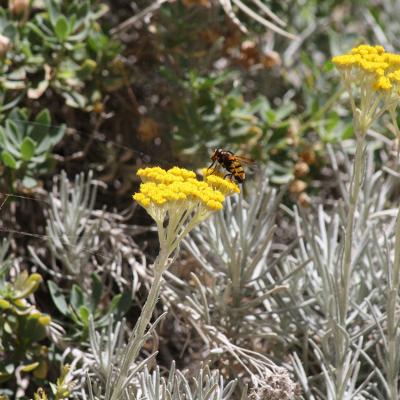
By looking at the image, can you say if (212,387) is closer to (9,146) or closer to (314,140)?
(9,146)

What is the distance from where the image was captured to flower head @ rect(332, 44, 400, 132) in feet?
5.08

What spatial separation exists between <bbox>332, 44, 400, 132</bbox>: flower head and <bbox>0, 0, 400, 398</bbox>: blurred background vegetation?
781 millimetres

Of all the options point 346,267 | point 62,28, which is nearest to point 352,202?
point 346,267

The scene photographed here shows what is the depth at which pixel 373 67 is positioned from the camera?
1540 millimetres

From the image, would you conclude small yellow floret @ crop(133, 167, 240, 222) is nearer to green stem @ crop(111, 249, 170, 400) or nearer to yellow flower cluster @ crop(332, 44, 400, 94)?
green stem @ crop(111, 249, 170, 400)

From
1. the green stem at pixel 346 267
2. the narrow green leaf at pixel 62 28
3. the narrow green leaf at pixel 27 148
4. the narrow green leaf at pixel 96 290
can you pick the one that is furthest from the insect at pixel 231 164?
the narrow green leaf at pixel 62 28

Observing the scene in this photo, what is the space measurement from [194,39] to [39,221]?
82cm

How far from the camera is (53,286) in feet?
6.63

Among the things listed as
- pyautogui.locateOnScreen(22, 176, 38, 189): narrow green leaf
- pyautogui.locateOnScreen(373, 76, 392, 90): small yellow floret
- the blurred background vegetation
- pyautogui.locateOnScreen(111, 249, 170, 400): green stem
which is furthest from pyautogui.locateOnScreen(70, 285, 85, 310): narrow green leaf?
pyautogui.locateOnScreen(373, 76, 392, 90): small yellow floret

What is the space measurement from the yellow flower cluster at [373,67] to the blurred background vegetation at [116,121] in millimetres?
807

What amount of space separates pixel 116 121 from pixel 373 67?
131 centimetres

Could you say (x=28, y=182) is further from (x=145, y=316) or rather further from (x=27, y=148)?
(x=145, y=316)

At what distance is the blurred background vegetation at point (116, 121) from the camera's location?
2.11m

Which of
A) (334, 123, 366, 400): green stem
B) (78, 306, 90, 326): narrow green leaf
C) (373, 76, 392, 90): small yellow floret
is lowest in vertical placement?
(78, 306, 90, 326): narrow green leaf
